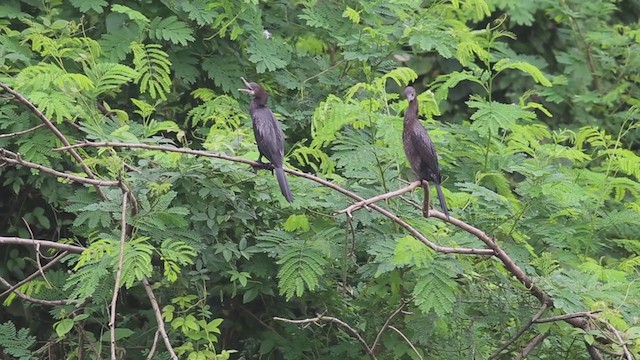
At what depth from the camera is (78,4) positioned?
5.95 metres

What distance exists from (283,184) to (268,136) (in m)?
0.32

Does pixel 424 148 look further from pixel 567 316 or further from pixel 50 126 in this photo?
pixel 50 126

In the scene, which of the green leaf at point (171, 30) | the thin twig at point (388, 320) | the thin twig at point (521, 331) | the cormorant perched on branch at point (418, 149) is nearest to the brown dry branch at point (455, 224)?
the thin twig at point (521, 331)

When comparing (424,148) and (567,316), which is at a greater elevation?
(424,148)

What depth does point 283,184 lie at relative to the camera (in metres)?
4.90

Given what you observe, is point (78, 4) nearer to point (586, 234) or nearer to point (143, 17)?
point (143, 17)

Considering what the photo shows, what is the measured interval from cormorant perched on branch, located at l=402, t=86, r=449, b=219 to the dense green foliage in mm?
101

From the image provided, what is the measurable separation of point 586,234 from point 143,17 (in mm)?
2681

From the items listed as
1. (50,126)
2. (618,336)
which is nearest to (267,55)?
(50,126)

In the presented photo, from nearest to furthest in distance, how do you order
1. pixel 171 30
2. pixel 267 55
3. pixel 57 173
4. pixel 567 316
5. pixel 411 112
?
pixel 57 173
pixel 567 316
pixel 411 112
pixel 171 30
pixel 267 55

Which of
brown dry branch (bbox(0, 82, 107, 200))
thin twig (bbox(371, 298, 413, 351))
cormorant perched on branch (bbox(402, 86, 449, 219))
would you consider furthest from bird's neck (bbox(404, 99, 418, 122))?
brown dry branch (bbox(0, 82, 107, 200))

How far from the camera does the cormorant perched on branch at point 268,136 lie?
16.2 feet

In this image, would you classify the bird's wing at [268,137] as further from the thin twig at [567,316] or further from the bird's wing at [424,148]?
→ the thin twig at [567,316]

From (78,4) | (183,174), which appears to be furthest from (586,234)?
(78,4)
